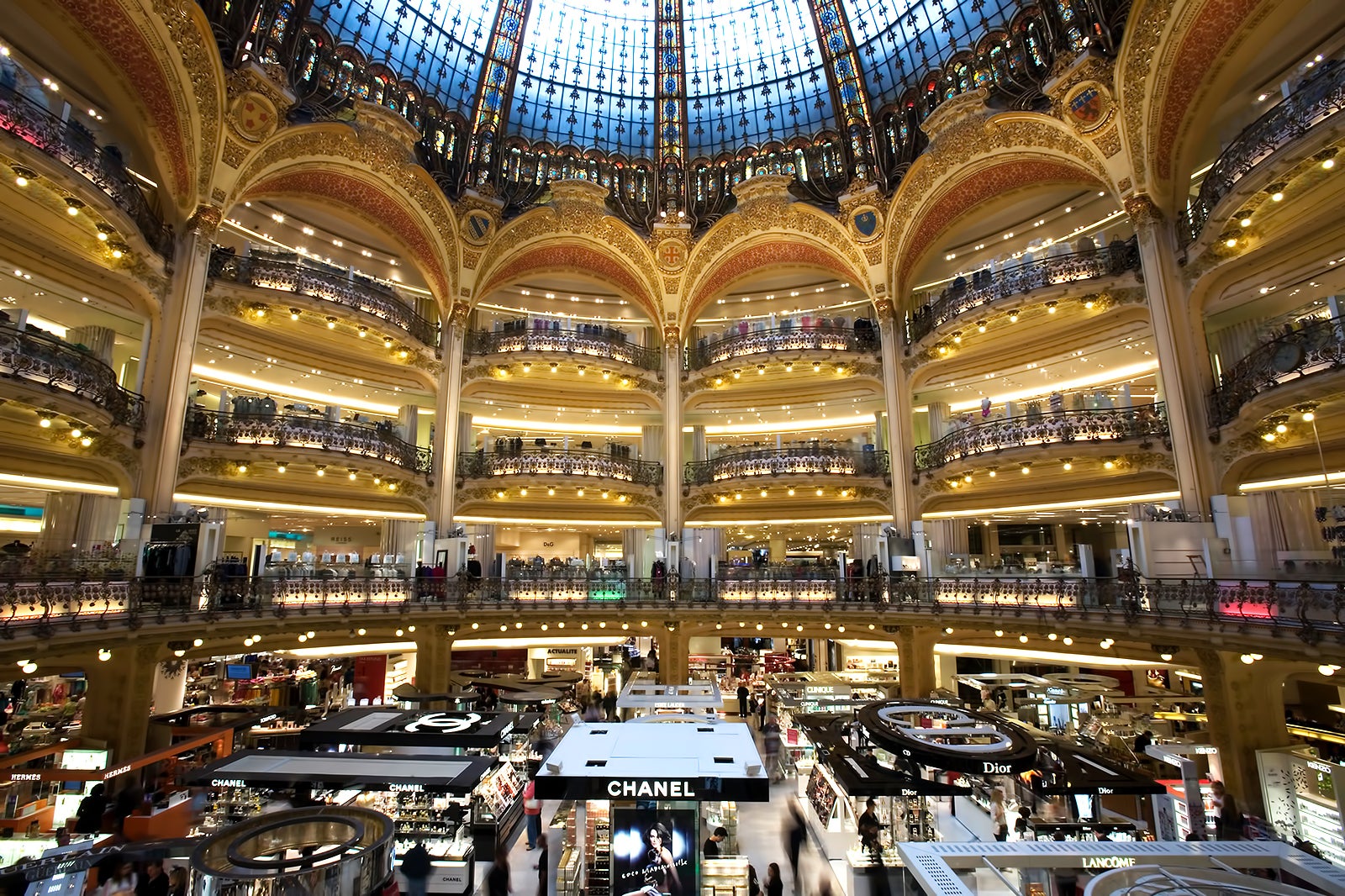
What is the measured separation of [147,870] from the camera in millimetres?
9930

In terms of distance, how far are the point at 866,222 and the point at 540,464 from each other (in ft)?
54.0

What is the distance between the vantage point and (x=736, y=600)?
24.5 metres

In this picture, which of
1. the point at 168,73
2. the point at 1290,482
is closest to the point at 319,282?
the point at 168,73

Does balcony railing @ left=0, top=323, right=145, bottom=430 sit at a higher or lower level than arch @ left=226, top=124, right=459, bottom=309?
lower

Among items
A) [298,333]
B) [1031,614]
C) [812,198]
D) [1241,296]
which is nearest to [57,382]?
[298,333]

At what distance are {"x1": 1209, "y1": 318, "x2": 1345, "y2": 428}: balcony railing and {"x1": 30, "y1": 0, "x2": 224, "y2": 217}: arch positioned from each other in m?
28.0

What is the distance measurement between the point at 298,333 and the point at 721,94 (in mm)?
20325

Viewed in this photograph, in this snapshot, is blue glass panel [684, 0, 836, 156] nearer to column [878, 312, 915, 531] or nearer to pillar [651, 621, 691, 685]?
column [878, 312, 915, 531]

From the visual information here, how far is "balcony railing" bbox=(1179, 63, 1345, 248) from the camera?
45.4 ft

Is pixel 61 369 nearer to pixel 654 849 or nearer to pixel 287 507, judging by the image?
pixel 287 507

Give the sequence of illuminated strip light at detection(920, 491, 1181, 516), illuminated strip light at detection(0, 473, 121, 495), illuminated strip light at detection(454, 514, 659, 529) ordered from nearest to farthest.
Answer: illuminated strip light at detection(0, 473, 121, 495) < illuminated strip light at detection(920, 491, 1181, 516) < illuminated strip light at detection(454, 514, 659, 529)

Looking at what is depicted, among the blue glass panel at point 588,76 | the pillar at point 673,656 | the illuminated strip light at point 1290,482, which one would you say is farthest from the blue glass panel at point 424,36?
the illuminated strip light at point 1290,482

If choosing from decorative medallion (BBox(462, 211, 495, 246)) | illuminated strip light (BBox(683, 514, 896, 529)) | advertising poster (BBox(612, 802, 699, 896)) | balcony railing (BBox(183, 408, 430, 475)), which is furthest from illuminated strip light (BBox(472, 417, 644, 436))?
advertising poster (BBox(612, 802, 699, 896))

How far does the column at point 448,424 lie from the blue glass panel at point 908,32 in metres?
19.3
